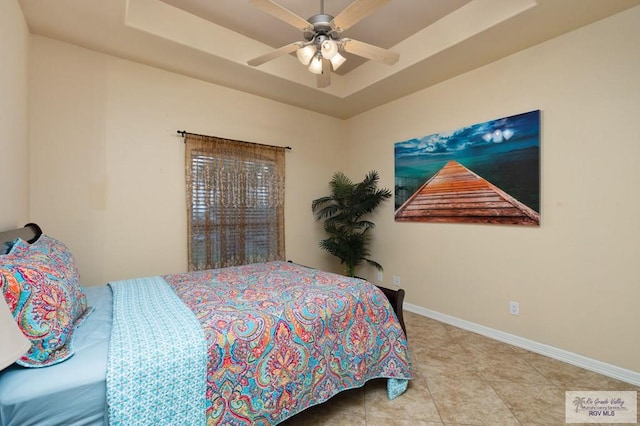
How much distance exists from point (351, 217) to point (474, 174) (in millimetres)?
1556

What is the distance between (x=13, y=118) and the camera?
1.97 metres

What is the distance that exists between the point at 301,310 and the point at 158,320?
27.5 inches

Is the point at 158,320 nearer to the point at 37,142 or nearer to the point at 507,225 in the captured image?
the point at 37,142

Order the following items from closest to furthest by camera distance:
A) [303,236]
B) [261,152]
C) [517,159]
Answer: [517,159] < [261,152] < [303,236]

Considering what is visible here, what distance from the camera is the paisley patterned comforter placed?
1.32m

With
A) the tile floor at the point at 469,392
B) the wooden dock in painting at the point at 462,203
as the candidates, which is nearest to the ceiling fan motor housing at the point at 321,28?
the wooden dock in painting at the point at 462,203

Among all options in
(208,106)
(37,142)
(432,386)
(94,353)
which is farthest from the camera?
(208,106)

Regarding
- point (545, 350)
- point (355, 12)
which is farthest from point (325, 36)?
point (545, 350)

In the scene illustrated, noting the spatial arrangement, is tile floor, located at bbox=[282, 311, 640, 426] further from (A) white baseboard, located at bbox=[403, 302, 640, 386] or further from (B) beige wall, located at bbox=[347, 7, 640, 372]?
(B) beige wall, located at bbox=[347, 7, 640, 372]

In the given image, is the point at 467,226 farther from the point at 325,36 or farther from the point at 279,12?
the point at 279,12

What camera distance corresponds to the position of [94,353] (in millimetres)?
1144

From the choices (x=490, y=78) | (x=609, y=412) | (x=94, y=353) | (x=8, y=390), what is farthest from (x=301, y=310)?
(x=490, y=78)

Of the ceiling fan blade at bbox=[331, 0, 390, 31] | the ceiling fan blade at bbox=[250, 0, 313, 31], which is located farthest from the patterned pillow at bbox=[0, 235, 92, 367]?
the ceiling fan blade at bbox=[331, 0, 390, 31]

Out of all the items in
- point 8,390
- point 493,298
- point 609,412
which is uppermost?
point 8,390
